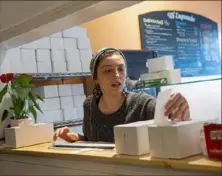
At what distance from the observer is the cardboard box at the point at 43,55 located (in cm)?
231

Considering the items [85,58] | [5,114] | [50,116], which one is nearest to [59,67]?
[85,58]

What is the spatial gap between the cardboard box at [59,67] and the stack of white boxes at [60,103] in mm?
118

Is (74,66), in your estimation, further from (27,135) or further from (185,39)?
(185,39)

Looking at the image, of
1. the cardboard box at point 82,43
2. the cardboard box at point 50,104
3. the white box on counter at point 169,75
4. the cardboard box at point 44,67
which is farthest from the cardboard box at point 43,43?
the white box on counter at point 169,75

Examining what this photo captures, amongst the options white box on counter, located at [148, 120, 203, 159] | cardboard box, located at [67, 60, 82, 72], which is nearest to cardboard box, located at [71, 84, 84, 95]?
cardboard box, located at [67, 60, 82, 72]

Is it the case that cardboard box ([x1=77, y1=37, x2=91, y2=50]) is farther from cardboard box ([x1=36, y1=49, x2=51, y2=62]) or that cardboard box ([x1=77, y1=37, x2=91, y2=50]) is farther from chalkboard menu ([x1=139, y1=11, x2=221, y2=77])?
chalkboard menu ([x1=139, y1=11, x2=221, y2=77])

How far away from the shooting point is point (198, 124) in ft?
3.40

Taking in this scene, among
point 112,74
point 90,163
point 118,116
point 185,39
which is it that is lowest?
point 90,163

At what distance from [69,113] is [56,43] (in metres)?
0.52

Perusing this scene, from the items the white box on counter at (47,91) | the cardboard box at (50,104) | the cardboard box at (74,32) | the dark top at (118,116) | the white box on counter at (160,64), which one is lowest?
the dark top at (118,116)

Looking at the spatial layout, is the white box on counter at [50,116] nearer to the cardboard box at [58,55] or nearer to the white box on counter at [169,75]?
the cardboard box at [58,55]

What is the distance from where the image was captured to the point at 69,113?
2.43 metres

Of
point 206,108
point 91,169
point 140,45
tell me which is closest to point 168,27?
point 140,45

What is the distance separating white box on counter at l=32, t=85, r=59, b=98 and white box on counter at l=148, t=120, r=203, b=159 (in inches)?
54.8
